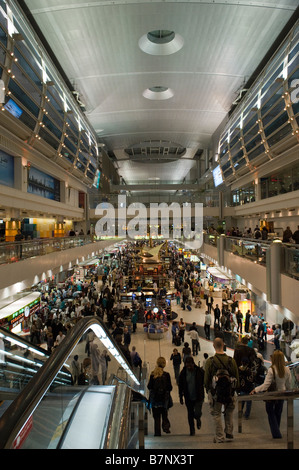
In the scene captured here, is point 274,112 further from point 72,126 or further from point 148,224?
point 148,224

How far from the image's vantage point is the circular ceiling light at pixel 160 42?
17.3m

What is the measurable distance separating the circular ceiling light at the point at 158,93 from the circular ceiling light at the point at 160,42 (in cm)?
593

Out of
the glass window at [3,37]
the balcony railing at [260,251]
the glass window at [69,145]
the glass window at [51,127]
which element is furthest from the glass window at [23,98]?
the balcony railing at [260,251]

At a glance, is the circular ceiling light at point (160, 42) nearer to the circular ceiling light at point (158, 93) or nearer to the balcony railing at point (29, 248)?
the circular ceiling light at point (158, 93)

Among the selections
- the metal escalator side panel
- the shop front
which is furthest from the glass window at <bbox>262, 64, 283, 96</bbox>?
the metal escalator side panel

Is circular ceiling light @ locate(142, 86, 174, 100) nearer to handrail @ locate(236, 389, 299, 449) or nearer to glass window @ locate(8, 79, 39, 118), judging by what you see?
glass window @ locate(8, 79, 39, 118)

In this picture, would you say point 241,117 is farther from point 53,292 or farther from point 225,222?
point 53,292

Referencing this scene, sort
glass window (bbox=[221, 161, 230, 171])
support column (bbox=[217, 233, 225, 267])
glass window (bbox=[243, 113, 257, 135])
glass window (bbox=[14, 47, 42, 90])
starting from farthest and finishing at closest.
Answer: glass window (bbox=[221, 161, 230, 171]) < glass window (bbox=[243, 113, 257, 135]) < support column (bbox=[217, 233, 225, 267]) < glass window (bbox=[14, 47, 42, 90])

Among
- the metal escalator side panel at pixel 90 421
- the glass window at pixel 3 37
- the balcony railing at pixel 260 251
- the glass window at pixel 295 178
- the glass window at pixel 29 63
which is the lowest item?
the metal escalator side panel at pixel 90 421

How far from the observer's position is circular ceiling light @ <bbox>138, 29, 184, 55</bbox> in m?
17.3

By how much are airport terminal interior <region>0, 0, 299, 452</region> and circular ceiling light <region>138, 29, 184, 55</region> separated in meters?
0.09

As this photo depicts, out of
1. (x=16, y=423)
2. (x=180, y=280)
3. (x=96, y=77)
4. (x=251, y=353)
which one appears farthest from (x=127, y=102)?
(x=16, y=423)

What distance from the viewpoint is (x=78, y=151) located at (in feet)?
73.4

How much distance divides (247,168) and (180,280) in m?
8.97
